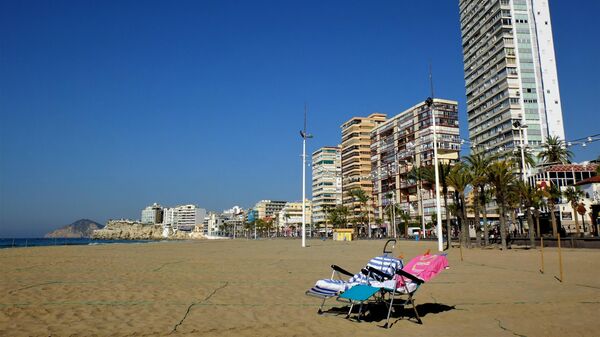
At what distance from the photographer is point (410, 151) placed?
97.8m

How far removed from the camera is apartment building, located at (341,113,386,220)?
125m

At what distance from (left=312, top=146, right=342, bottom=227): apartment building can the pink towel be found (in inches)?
5445

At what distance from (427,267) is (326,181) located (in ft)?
477

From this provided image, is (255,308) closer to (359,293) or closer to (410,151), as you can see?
(359,293)

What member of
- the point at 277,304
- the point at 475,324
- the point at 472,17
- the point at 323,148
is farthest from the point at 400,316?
the point at 323,148

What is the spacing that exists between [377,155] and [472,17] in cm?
4022

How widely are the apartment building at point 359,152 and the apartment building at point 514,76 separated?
40635 mm

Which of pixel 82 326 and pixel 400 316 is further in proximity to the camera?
pixel 400 316

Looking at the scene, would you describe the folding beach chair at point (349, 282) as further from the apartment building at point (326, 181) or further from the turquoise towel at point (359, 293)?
the apartment building at point (326, 181)

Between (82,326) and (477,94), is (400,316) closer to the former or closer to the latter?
(82,326)

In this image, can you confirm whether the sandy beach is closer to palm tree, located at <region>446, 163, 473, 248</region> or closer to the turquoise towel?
the turquoise towel

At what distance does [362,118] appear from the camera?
420 ft

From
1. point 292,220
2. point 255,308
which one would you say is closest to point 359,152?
point 292,220

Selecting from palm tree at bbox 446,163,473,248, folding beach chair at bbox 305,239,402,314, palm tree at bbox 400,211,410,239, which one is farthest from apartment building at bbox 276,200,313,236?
folding beach chair at bbox 305,239,402,314
